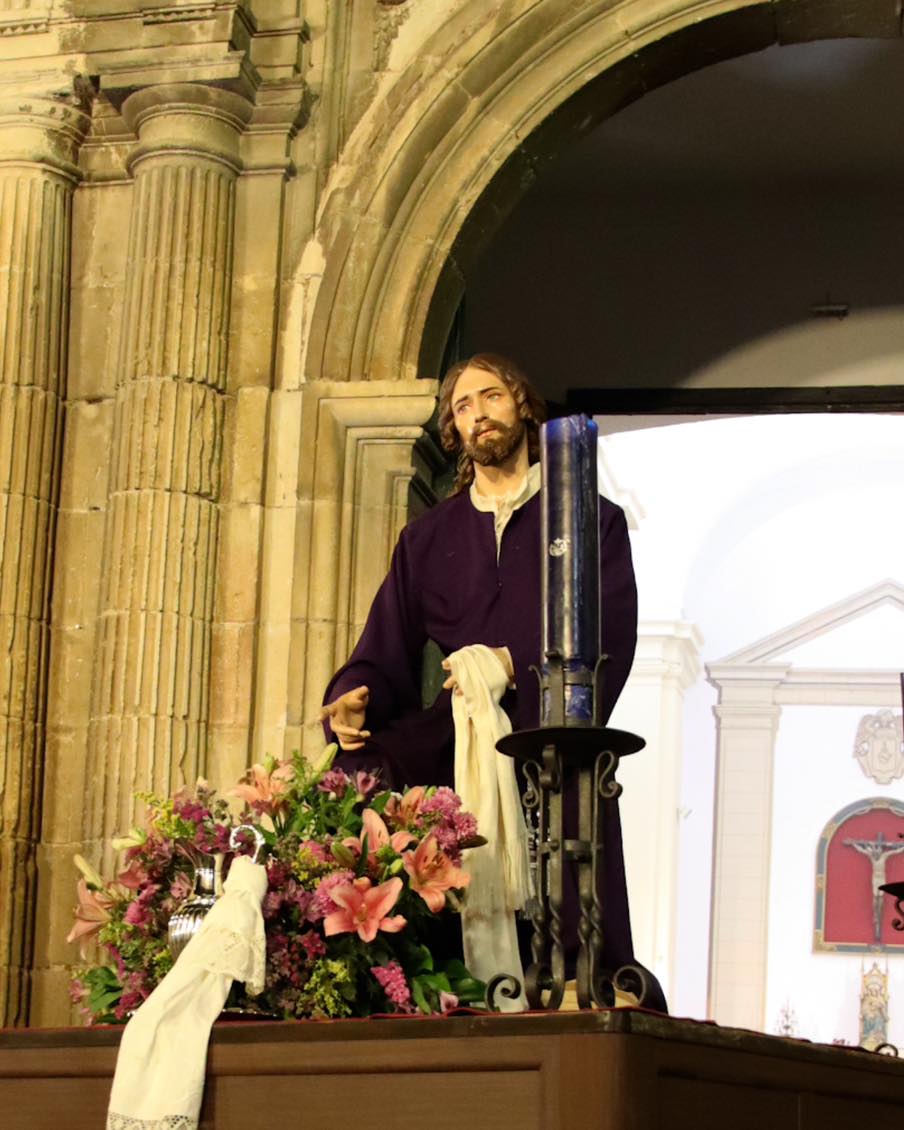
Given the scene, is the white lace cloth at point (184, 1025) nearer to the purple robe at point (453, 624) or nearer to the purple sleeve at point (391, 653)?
the purple robe at point (453, 624)

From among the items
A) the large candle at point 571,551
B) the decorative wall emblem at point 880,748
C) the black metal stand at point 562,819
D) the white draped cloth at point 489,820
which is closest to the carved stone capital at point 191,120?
the white draped cloth at point 489,820

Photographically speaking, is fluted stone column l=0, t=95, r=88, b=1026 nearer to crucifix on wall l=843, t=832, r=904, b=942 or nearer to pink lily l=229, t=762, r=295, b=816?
pink lily l=229, t=762, r=295, b=816

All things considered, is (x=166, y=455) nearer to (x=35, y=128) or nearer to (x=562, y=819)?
(x=35, y=128)

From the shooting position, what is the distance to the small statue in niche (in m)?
19.1

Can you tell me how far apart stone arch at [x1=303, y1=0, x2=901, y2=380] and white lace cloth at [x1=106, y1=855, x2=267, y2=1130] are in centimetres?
330

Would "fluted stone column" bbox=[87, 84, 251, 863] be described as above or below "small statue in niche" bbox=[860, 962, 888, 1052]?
above

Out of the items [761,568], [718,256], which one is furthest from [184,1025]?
[761,568]

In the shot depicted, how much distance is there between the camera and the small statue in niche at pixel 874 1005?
19141mm

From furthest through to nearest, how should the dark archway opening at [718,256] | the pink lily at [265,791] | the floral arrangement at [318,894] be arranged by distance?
1. the dark archway opening at [718,256]
2. the pink lily at [265,791]
3. the floral arrangement at [318,894]

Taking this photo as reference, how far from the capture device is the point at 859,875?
19.9m

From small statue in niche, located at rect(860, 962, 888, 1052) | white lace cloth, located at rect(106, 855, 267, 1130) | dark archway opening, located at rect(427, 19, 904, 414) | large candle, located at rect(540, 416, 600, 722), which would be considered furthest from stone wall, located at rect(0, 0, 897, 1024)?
small statue in niche, located at rect(860, 962, 888, 1052)

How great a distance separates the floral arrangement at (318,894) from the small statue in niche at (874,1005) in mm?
14959

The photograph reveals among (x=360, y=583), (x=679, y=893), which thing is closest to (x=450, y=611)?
(x=360, y=583)

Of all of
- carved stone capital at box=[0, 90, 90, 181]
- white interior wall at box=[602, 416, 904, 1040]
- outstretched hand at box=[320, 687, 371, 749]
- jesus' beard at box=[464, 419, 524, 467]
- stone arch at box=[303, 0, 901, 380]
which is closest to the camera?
outstretched hand at box=[320, 687, 371, 749]
